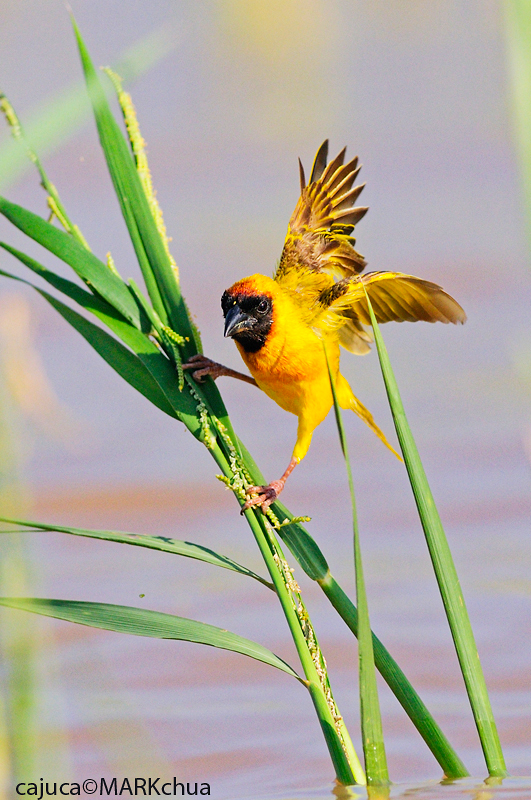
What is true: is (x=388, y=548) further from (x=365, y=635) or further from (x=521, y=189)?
(x=521, y=189)

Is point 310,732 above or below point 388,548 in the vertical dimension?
below

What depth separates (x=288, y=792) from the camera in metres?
2.48

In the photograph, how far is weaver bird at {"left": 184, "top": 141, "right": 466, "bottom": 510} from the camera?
7.18ft

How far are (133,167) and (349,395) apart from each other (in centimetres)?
104

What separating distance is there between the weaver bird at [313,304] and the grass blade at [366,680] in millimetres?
692

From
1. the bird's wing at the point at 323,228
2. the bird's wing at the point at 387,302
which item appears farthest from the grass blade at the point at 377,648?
the bird's wing at the point at 323,228

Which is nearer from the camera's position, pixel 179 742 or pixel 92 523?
pixel 179 742

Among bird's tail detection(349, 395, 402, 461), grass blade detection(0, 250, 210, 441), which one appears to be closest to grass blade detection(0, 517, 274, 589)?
grass blade detection(0, 250, 210, 441)

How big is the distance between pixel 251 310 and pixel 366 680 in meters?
1.04

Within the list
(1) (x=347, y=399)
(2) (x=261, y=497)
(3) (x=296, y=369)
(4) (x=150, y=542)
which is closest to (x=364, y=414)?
(1) (x=347, y=399)

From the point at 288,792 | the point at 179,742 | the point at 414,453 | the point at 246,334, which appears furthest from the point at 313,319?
the point at 179,742

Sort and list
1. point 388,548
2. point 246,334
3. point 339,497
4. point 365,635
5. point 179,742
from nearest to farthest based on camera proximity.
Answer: point 365,635, point 246,334, point 179,742, point 388,548, point 339,497

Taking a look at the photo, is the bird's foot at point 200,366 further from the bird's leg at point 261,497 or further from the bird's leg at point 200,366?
the bird's leg at point 261,497

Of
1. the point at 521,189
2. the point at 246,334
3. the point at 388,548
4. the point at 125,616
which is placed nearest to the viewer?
the point at 521,189
